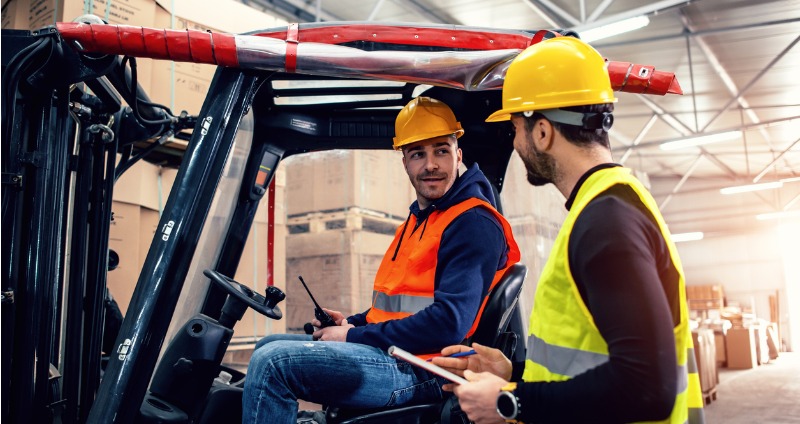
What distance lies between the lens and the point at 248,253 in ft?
14.3

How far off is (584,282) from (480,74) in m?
1.09

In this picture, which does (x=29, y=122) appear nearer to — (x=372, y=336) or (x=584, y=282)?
(x=372, y=336)

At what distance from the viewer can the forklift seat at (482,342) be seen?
2104 mm

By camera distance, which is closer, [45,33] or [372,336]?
[45,33]

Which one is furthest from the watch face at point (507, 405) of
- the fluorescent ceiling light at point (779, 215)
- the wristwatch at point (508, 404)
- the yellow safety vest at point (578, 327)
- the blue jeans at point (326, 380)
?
the fluorescent ceiling light at point (779, 215)

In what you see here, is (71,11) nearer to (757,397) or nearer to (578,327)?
(578,327)

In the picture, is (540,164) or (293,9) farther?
(293,9)

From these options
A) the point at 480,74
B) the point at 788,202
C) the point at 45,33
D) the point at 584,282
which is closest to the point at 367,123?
the point at 480,74

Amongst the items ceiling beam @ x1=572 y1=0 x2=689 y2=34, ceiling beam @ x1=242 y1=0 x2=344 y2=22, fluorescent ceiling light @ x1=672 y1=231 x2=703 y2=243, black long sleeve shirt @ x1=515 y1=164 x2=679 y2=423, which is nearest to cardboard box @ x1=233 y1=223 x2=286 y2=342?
black long sleeve shirt @ x1=515 y1=164 x2=679 y2=423

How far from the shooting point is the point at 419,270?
230 centimetres

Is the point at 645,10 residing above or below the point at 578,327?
above

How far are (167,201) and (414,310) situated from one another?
896mm

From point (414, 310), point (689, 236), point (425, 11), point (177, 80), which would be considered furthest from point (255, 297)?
point (689, 236)

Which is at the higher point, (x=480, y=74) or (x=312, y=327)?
(x=480, y=74)
